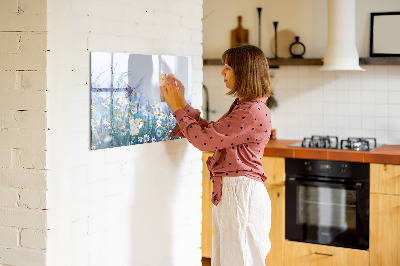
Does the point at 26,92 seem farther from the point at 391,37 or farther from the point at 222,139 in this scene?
the point at 391,37

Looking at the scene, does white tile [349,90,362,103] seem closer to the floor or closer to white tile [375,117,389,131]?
white tile [375,117,389,131]

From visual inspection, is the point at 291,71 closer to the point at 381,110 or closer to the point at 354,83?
the point at 354,83

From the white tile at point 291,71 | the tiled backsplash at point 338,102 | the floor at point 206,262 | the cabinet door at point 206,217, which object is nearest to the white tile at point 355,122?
the tiled backsplash at point 338,102

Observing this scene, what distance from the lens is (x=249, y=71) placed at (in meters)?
2.80

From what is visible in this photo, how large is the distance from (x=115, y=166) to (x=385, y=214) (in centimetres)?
220

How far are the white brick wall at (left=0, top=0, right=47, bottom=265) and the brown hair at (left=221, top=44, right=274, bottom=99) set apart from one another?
3.02 feet

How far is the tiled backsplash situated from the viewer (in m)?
4.77

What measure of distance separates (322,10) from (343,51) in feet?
1.72

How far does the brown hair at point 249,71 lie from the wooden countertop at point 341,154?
1595 millimetres

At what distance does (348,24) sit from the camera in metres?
4.61

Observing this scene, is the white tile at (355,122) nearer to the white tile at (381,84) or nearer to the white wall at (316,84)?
the white wall at (316,84)

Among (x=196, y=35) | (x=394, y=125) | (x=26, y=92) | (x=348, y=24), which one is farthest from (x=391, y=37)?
(x=26, y=92)

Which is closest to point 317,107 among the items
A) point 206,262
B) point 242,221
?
point 206,262

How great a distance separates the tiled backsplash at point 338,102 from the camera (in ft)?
15.6
